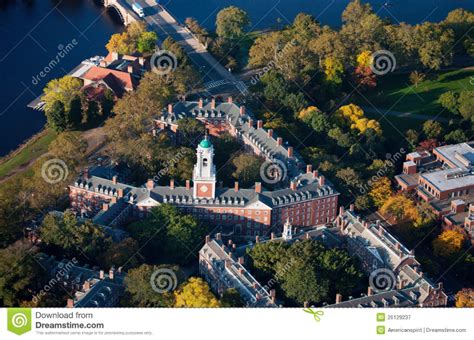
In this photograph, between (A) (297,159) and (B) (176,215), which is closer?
(B) (176,215)

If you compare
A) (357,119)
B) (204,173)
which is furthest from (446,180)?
(204,173)

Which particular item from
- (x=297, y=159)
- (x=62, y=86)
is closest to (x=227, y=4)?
(x=62, y=86)

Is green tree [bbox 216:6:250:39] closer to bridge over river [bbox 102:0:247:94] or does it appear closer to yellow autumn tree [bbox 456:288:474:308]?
bridge over river [bbox 102:0:247:94]

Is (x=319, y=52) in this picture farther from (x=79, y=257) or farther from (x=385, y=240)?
(x=79, y=257)

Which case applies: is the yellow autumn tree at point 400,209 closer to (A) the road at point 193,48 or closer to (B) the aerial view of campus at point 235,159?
(B) the aerial view of campus at point 235,159

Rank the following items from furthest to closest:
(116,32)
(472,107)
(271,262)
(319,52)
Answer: (116,32), (319,52), (472,107), (271,262)

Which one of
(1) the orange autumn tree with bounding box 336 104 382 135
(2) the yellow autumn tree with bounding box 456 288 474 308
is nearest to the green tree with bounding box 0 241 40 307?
(2) the yellow autumn tree with bounding box 456 288 474 308

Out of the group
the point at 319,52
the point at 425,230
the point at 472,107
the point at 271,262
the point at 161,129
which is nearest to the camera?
the point at 271,262
